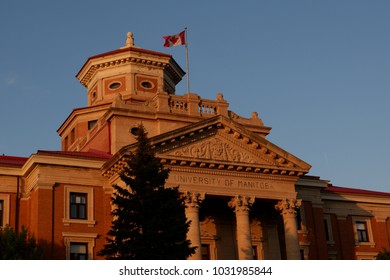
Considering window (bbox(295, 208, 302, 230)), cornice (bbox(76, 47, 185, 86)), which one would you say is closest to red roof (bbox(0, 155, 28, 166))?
cornice (bbox(76, 47, 185, 86))

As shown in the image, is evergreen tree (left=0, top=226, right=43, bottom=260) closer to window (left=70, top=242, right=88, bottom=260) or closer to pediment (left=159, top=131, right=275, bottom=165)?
window (left=70, top=242, right=88, bottom=260)

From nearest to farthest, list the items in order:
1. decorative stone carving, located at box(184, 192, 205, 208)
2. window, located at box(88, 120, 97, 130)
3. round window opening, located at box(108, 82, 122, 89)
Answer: decorative stone carving, located at box(184, 192, 205, 208), window, located at box(88, 120, 97, 130), round window opening, located at box(108, 82, 122, 89)

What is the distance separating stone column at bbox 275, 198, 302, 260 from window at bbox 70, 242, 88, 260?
12345 mm

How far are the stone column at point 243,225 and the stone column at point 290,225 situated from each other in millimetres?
2435

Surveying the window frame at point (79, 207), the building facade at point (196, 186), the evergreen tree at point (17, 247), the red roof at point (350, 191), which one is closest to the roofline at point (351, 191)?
the red roof at point (350, 191)

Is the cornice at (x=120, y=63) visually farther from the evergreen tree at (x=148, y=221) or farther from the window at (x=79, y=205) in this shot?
the evergreen tree at (x=148, y=221)

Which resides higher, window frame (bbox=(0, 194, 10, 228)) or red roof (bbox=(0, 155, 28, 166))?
red roof (bbox=(0, 155, 28, 166))

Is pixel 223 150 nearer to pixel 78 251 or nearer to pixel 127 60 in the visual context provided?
pixel 78 251

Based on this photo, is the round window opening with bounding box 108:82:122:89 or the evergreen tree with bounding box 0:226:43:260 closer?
the evergreen tree with bounding box 0:226:43:260

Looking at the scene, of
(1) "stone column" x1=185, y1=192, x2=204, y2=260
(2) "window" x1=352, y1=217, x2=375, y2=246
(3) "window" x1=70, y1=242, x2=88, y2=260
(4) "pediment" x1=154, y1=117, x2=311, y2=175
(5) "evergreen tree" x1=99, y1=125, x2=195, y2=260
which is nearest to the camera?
(5) "evergreen tree" x1=99, y1=125, x2=195, y2=260

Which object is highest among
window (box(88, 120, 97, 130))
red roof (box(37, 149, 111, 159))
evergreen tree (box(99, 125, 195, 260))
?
window (box(88, 120, 97, 130))

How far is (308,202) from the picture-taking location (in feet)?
166

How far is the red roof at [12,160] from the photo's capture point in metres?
44.0

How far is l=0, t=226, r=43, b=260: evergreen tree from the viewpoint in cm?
3597
